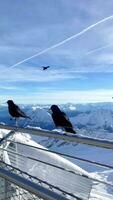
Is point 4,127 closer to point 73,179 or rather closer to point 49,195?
point 49,195

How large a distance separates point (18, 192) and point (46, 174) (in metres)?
16.7

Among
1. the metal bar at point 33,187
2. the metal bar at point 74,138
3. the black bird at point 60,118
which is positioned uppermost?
the black bird at point 60,118

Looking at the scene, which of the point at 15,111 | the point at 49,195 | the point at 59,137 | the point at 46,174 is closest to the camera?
the point at 49,195

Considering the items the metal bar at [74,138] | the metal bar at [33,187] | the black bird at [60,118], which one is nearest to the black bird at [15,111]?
the black bird at [60,118]

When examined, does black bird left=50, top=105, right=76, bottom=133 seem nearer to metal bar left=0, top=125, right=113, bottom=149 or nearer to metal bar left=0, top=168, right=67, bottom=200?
metal bar left=0, top=125, right=113, bottom=149

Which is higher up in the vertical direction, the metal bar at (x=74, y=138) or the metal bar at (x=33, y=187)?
the metal bar at (x=74, y=138)

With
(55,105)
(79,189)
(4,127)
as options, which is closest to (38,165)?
(79,189)

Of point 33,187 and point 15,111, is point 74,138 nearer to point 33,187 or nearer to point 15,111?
point 33,187

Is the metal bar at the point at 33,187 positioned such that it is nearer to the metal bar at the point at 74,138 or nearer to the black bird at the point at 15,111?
the metal bar at the point at 74,138

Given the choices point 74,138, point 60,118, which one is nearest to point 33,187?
point 74,138

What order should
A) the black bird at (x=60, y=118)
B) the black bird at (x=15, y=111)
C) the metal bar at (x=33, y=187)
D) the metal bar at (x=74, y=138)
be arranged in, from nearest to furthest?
the metal bar at (x=33, y=187), the metal bar at (x=74, y=138), the black bird at (x=60, y=118), the black bird at (x=15, y=111)

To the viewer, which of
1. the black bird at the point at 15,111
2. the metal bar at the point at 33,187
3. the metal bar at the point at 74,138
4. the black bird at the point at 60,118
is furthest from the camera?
the black bird at the point at 15,111

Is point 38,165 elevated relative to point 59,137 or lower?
lower

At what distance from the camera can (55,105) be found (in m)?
10.7
